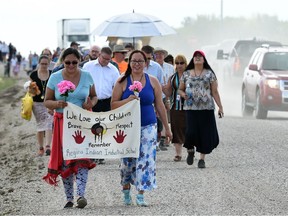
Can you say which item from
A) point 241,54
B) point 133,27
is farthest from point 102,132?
point 241,54

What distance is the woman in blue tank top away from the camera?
12.4 m

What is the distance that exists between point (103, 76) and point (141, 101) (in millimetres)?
4101

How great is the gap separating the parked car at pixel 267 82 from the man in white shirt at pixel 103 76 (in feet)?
34.3

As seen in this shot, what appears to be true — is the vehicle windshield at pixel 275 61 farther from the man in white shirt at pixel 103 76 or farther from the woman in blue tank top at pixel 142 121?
the woman in blue tank top at pixel 142 121

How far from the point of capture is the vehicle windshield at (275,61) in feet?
89.9

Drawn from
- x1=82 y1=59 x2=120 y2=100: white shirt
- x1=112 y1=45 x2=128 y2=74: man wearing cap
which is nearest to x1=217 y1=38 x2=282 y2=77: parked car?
x1=112 y1=45 x2=128 y2=74: man wearing cap

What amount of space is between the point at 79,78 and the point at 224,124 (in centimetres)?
1329

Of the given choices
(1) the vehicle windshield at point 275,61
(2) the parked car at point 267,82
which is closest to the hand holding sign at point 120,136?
(2) the parked car at point 267,82

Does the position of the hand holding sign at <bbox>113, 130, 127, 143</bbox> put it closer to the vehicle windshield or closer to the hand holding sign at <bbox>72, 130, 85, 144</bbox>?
the hand holding sign at <bbox>72, 130, 85, 144</bbox>

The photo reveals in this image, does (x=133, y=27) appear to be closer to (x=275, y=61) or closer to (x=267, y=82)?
(x=267, y=82)

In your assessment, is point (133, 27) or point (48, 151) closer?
point (48, 151)

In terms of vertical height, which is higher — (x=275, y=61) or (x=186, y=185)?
(x=275, y=61)

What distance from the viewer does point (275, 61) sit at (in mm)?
27484

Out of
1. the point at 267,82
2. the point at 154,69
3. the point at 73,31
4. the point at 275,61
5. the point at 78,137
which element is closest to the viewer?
the point at 78,137
